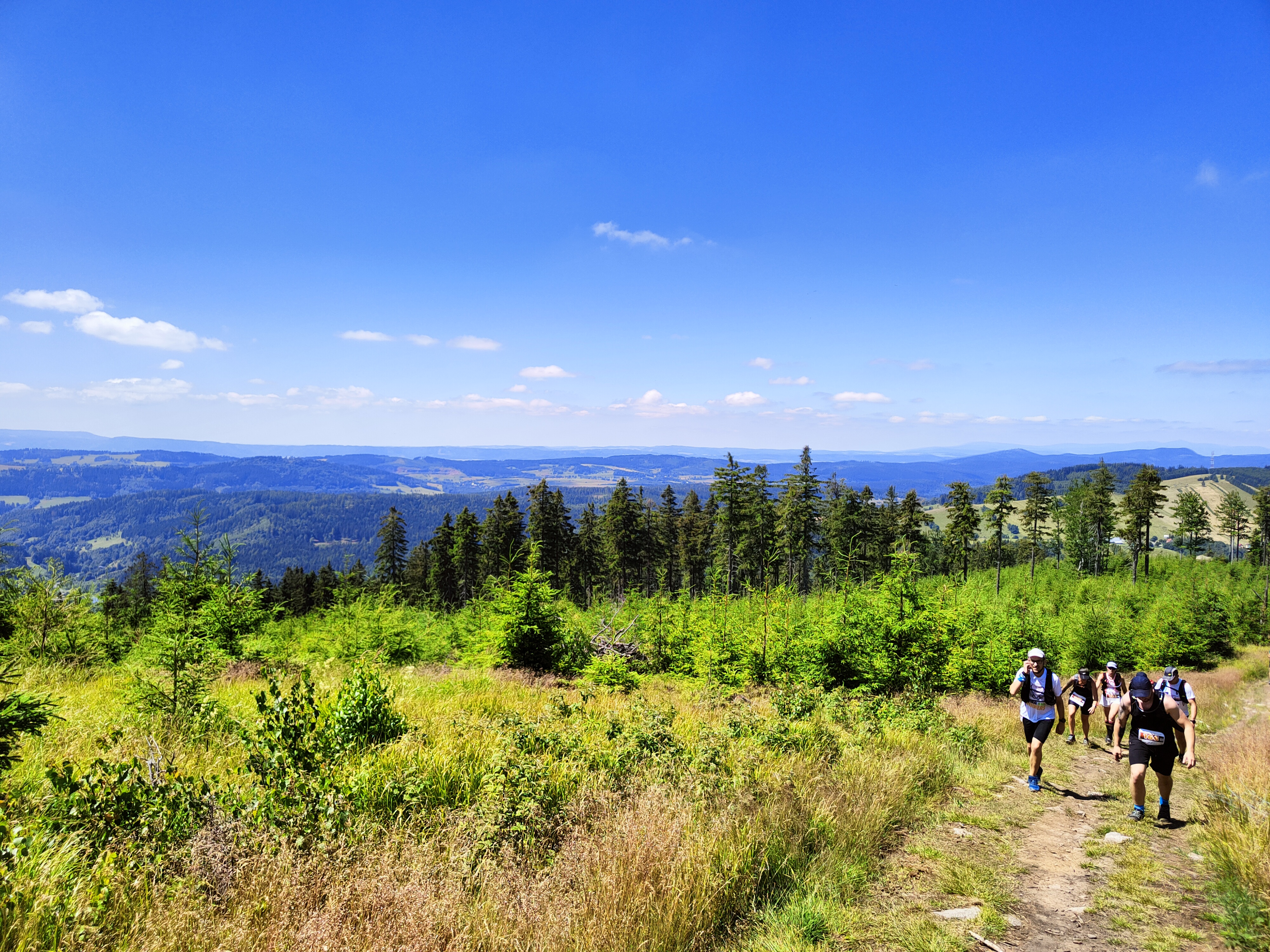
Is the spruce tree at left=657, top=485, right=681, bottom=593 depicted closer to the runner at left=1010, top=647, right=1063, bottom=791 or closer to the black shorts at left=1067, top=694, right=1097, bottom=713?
the black shorts at left=1067, top=694, right=1097, bottom=713

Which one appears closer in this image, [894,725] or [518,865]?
[518,865]

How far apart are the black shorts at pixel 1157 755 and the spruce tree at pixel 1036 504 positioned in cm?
5900

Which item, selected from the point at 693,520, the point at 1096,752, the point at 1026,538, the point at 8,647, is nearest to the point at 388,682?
the point at 8,647

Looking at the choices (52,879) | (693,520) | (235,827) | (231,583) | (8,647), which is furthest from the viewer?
(693,520)

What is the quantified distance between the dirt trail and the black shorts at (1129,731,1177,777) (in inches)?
26.6

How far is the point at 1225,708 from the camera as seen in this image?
1864 cm

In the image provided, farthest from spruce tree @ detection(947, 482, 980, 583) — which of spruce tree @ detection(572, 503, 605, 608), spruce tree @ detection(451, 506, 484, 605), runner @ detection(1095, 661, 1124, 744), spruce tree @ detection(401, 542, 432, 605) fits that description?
spruce tree @ detection(401, 542, 432, 605)

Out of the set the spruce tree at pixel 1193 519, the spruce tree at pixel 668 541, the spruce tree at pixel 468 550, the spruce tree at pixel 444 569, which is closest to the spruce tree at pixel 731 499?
the spruce tree at pixel 668 541

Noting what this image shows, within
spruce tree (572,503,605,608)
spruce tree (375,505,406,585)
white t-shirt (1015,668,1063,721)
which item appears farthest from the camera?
spruce tree (572,503,605,608)

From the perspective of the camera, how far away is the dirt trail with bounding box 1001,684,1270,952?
4.37 metres

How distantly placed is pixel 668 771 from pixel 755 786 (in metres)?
0.96

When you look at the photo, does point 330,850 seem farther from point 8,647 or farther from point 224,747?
point 8,647

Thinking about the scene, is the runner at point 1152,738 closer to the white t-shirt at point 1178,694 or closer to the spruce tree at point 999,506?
the white t-shirt at point 1178,694

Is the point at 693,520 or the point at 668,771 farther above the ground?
the point at 668,771
